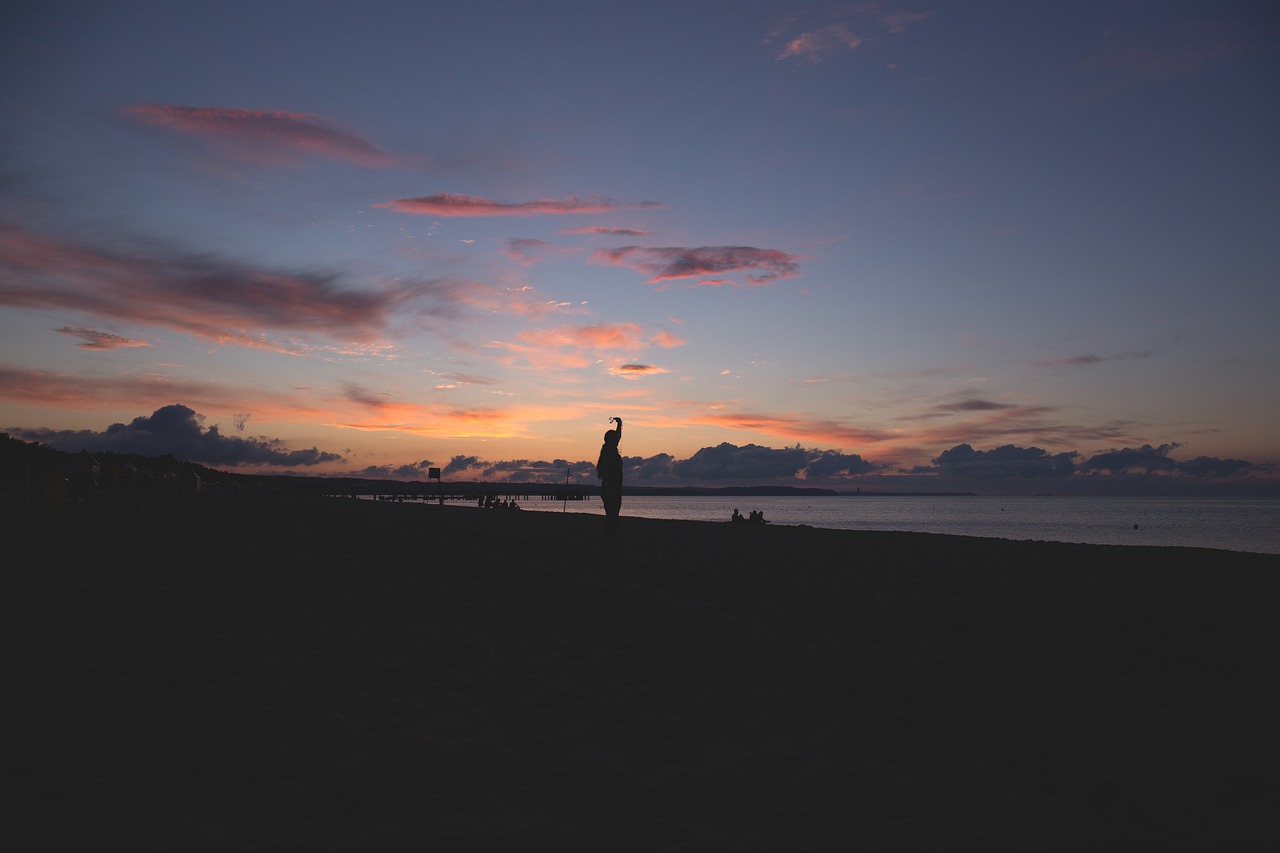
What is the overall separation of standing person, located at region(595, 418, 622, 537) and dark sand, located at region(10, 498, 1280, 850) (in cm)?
384

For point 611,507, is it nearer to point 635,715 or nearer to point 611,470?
point 611,470

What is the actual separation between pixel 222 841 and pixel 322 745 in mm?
1281

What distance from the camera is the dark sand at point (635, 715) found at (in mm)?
3348

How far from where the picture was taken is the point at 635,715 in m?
5.03

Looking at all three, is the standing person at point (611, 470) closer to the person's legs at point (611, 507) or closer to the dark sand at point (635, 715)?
the person's legs at point (611, 507)

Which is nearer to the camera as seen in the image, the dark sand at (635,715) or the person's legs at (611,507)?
the dark sand at (635,715)

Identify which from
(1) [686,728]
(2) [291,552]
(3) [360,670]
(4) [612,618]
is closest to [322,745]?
(3) [360,670]

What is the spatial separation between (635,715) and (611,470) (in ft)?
31.9

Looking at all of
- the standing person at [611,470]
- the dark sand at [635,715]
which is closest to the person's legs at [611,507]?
the standing person at [611,470]

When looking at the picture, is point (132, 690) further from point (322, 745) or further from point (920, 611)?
point (920, 611)

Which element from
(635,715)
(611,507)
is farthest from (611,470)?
(635,715)

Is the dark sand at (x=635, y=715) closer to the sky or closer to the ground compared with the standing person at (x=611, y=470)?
closer to the ground

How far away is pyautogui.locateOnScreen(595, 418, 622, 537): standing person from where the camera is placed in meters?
14.4

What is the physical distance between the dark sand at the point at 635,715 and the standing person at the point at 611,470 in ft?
12.6
